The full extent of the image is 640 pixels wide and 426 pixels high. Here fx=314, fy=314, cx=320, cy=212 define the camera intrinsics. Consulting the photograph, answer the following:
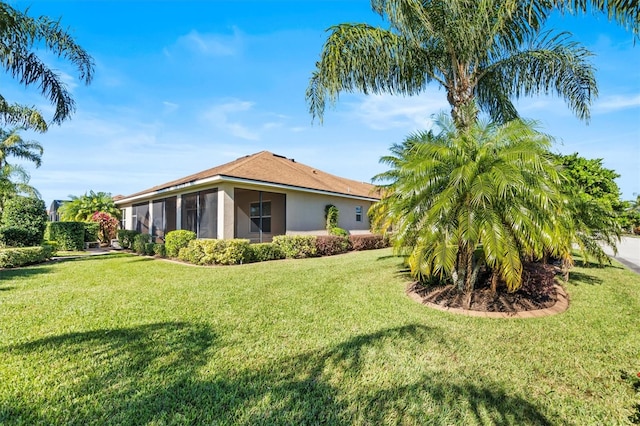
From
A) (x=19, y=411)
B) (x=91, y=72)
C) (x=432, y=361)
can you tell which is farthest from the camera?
(x=91, y=72)

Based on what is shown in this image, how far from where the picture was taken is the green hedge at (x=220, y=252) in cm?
1199

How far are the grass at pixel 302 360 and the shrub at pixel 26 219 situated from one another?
9302 mm

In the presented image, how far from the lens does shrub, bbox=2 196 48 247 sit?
14.4 m

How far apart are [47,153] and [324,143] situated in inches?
950

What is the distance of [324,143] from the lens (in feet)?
56.2

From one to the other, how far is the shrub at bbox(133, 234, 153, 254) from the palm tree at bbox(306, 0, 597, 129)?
11704 millimetres

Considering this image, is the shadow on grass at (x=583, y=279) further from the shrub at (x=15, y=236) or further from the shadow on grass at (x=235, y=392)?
the shrub at (x=15, y=236)

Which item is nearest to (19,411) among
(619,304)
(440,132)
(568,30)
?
(440,132)

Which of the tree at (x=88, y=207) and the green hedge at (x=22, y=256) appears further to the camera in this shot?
the tree at (x=88, y=207)

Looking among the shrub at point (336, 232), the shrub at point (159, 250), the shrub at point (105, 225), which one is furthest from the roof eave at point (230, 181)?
Result: the shrub at point (105, 225)

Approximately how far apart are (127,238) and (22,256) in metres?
7.57

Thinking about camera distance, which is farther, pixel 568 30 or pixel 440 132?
pixel 568 30

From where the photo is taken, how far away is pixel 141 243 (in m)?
16.6

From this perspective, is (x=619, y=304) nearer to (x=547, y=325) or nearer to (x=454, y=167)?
(x=547, y=325)
